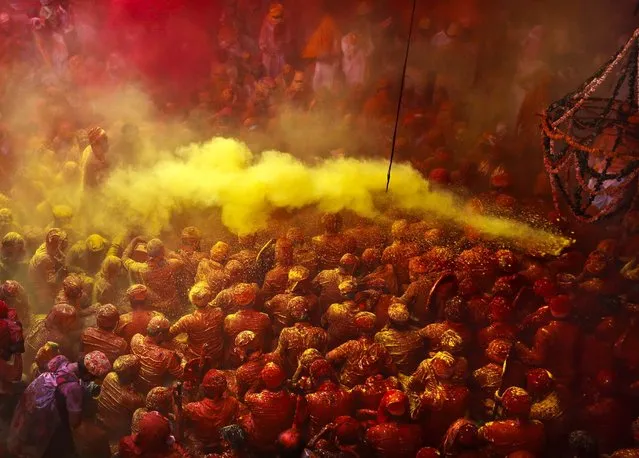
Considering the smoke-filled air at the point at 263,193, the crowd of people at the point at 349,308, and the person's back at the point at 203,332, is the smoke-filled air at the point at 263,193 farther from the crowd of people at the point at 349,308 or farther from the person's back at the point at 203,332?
the person's back at the point at 203,332

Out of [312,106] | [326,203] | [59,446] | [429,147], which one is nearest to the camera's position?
[59,446]

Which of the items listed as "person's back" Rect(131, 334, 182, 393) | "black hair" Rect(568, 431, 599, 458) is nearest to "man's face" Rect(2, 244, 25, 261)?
"person's back" Rect(131, 334, 182, 393)

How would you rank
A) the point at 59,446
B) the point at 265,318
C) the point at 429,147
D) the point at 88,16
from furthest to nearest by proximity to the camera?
1. the point at 88,16
2. the point at 429,147
3. the point at 265,318
4. the point at 59,446

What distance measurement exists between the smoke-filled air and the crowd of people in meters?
0.26

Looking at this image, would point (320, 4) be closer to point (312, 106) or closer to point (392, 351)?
point (312, 106)

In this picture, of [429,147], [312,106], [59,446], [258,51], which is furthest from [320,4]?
[59,446]

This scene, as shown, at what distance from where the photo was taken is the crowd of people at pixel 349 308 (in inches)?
204

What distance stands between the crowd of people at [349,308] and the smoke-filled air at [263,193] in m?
0.26

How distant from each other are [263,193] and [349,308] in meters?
3.28

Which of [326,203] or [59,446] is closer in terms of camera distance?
[59,446]

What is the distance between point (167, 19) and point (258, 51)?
2.87m

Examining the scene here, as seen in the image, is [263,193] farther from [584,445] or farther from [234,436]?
[584,445]

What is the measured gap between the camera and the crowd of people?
5172mm

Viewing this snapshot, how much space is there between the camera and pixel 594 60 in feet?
31.8
